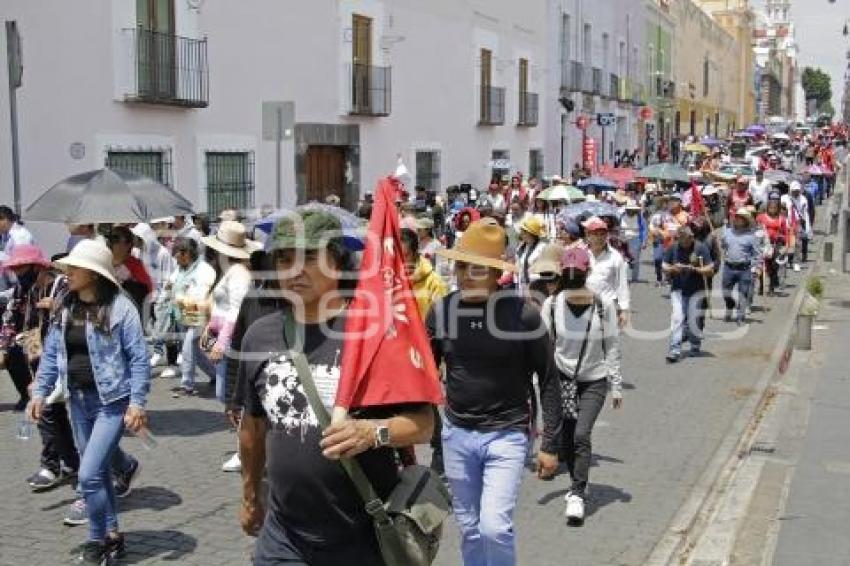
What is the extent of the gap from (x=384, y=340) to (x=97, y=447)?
8.96 ft

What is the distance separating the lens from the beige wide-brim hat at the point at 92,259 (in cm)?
525

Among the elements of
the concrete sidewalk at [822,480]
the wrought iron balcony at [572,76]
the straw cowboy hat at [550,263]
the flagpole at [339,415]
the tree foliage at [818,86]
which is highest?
the tree foliage at [818,86]

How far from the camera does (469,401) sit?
4777 millimetres

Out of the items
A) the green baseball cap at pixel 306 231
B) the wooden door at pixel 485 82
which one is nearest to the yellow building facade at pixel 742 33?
the wooden door at pixel 485 82

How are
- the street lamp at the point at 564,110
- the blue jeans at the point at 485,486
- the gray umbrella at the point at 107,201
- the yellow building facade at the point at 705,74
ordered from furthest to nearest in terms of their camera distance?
the yellow building facade at the point at 705,74, the street lamp at the point at 564,110, the gray umbrella at the point at 107,201, the blue jeans at the point at 485,486

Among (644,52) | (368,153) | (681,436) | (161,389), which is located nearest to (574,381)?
(681,436)

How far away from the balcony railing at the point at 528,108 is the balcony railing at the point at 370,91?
8.97 metres

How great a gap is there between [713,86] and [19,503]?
71849 millimetres

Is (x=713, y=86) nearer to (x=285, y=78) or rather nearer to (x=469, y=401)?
(x=285, y=78)

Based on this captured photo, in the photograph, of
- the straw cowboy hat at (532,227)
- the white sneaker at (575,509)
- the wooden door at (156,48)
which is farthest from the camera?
the wooden door at (156,48)

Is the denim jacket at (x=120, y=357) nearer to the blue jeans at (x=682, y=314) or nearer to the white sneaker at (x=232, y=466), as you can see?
the white sneaker at (x=232, y=466)

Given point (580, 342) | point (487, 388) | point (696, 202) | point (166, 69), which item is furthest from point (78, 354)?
point (696, 202)

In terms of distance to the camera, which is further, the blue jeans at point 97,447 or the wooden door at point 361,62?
the wooden door at point 361,62

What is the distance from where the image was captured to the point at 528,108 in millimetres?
30984
